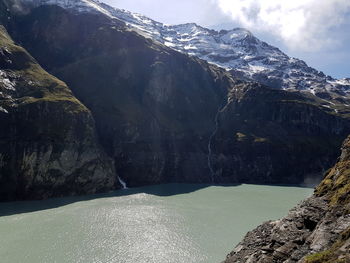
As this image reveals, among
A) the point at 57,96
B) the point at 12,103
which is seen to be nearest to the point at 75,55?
the point at 57,96

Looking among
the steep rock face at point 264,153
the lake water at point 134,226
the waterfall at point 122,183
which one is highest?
the steep rock face at point 264,153

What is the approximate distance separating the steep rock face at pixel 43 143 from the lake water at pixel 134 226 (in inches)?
270

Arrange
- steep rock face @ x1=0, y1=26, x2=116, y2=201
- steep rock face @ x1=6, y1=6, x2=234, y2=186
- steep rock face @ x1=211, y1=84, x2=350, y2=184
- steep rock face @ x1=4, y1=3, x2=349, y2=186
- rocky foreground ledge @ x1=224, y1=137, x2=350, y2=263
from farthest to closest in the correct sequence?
steep rock face @ x1=211, y1=84, x2=350, y2=184
steep rock face @ x1=4, y1=3, x2=349, y2=186
steep rock face @ x1=6, y1=6, x2=234, y2=186
steep rock face @ x1=0, y1=26, x2=116, y2=201
rocky foreground ledge @ x1=224, y1=137, x2=350, y2=263

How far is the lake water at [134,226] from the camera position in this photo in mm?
63094

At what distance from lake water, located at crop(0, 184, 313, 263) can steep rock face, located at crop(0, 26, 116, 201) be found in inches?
270

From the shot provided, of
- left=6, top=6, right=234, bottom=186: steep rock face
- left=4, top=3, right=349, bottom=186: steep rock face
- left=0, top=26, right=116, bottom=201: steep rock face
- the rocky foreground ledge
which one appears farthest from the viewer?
left=4, top=3, right=349, bottom=186: steep rock face

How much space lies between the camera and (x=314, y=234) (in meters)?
29.5

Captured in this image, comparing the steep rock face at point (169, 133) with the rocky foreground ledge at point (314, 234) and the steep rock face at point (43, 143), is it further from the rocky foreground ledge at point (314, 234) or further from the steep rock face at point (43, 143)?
the rocky foreground ledge at point (314, 234)

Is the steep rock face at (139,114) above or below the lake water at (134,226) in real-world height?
above

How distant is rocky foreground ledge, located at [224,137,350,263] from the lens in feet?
80.5

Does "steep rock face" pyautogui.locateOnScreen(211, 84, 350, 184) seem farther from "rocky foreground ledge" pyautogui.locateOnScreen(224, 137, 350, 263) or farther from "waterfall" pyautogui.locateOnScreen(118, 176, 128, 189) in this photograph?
"rocky foreground ledge" pyautogui.locateOnScreen(224, 137, 350, 263)

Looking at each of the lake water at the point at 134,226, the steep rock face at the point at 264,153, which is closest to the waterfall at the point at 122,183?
the lake water at the point at 134,226

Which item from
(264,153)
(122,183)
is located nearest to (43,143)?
(122,183)

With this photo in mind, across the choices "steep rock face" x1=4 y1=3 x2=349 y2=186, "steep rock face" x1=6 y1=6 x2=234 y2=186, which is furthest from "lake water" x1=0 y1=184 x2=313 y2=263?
"steep rock face" x1=4 y1=3 x2=349 y2=186
